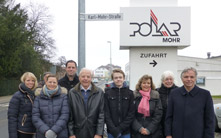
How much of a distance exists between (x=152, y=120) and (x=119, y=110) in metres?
0.61

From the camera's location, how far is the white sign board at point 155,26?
6.79 meters

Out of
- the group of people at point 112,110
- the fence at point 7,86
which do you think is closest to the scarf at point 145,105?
the group of people at point 112,110

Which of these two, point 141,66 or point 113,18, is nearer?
point 113,18

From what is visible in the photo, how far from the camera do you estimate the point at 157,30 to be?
6.85 meters

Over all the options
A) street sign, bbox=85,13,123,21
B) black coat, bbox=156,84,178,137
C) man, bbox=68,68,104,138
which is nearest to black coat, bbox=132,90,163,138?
black coat, bbox=156,84,178,137

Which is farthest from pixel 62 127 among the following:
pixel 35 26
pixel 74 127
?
pixel 35 26

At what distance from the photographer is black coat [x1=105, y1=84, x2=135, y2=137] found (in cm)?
378

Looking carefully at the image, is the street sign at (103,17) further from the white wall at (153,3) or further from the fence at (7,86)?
the fence at (7,86)

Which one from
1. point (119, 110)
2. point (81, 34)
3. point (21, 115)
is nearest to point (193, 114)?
point (119, 110)

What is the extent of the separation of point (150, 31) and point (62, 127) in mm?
4393

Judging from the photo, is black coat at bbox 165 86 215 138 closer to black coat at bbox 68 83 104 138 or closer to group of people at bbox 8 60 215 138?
group of people at bbox 8 60 215 138

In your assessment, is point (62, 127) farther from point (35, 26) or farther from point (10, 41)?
point (35, 26)

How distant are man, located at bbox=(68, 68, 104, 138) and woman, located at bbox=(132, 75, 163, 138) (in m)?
Answer: 0.65

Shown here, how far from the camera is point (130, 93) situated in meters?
3.92
